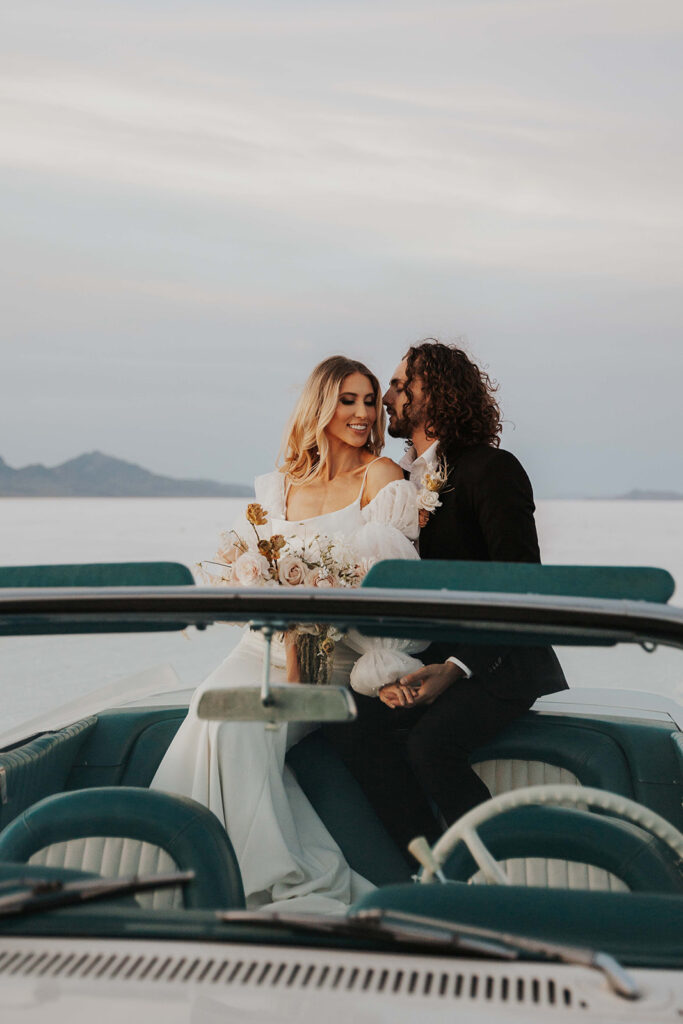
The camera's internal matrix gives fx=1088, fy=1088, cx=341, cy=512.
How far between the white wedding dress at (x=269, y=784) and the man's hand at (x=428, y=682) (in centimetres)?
2

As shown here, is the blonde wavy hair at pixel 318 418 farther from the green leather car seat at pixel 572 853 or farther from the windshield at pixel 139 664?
the green leather car seat at pixel 572 853

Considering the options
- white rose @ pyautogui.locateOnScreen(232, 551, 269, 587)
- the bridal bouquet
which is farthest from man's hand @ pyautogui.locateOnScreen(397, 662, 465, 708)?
white rose @ pyautogui.locateOnScreen(232, 551, 269, 587)

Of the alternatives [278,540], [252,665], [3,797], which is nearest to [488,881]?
[252,665]

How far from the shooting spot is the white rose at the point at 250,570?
3041mm

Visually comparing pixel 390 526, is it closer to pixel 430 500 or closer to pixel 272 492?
pixel 430 500

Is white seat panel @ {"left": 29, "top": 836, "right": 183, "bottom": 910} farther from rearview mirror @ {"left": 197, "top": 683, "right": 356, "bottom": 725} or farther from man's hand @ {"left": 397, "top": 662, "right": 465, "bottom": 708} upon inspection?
man's hand @ {"left": 397, "top": 662, "right": 465, "bottom": 708}

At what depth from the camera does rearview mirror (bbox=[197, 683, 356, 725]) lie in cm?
168

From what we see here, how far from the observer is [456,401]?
426 centimetres

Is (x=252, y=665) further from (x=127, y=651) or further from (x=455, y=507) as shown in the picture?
(x=455, y=507)

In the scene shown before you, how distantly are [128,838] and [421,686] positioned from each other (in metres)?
0.55

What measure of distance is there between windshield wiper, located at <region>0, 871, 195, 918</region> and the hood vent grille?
8cm

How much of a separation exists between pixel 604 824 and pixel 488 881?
0.22 m

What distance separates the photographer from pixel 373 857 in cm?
183

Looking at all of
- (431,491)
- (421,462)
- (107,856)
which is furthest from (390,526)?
(107,856)
